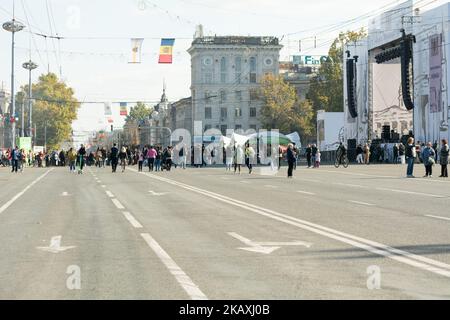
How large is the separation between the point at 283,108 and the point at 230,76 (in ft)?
112

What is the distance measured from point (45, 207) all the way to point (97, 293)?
13365 mm

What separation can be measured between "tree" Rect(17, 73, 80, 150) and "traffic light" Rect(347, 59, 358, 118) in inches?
2770

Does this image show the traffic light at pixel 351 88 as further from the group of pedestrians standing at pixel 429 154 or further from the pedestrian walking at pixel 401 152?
the group of pedestrians standing at pixel 429 154

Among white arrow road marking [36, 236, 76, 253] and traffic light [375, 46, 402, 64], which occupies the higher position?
traffic light [375, 46, 402, 64]

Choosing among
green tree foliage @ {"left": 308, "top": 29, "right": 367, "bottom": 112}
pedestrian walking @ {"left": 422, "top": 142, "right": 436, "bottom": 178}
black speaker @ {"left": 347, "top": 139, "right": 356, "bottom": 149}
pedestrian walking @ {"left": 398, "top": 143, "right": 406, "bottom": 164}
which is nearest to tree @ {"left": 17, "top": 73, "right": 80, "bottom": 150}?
green tree foliage @ {"left": 308, "top": 29, "right": 367, "bottom": 112}

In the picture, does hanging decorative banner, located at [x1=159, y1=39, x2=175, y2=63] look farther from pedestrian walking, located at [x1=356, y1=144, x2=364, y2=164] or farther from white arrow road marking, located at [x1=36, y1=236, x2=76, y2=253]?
white arrow road marking, located at [x1=36, y1=236, x2=76, y2=253]

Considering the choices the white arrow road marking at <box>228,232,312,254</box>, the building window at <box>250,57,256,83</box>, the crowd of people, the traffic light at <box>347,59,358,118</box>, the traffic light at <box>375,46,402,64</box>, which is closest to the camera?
the white arrow road marking at <box>228,232,312,254</box>

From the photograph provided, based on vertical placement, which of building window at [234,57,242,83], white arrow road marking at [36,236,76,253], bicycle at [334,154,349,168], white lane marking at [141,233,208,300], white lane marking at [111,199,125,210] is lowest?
white lane marking at [111,199,125,210]

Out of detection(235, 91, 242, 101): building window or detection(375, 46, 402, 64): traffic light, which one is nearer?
detection(375, 46, 402, 64): traffic light

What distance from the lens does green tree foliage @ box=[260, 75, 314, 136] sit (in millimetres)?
118188

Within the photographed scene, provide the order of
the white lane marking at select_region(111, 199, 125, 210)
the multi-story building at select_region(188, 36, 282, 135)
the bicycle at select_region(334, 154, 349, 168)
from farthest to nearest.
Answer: the multi-story building at select_region(188, 36, 282, 135) < the bicycle at select_region(334, 154, 349, 168) < the white lane marking at select_region(111, 199, 125, 210)

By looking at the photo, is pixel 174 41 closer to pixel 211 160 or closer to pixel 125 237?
pixel 211 160

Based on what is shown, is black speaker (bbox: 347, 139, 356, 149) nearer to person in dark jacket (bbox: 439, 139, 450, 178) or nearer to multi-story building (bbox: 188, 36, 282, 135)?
person in dark jacket (bbox: 439, 139, 450, 178)

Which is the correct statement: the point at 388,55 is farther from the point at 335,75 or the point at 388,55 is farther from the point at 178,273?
the point at 178,273
